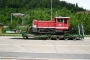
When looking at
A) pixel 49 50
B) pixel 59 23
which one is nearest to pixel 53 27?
pixel 59 23

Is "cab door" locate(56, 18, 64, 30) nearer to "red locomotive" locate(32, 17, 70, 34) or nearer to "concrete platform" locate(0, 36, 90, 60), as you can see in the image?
"red locomotive" locate(32, 17, 70, 34)

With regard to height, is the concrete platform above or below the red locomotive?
below

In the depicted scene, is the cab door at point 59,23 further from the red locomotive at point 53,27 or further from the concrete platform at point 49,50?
the concrete platform at point 49,50

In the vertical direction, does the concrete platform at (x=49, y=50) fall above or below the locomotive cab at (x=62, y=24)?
below

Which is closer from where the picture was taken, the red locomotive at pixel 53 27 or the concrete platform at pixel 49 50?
the concrete platform at pixel 49 50

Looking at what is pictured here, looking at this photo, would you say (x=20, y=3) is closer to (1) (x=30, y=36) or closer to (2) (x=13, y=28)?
(2) (x=13, y=28)

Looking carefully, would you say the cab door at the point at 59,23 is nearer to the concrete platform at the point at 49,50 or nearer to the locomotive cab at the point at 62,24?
the locomotive cab at the point at 62,24

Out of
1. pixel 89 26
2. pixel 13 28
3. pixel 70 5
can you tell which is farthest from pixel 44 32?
pixel 70 5


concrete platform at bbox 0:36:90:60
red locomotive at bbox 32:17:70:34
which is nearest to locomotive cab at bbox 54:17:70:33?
red locomotive at bbox 32:17:70:34

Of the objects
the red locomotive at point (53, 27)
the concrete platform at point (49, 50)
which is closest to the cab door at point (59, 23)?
the red locomotive at point (53, 27)

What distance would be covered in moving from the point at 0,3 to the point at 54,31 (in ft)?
326

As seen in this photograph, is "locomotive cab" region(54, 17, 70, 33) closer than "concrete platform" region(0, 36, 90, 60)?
No

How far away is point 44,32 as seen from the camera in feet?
106

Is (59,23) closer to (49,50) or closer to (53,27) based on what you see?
(53,27)
